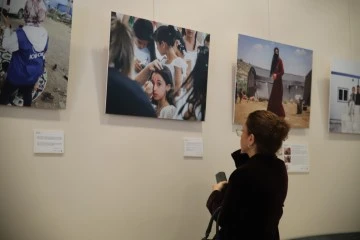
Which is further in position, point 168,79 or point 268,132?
point 168,79

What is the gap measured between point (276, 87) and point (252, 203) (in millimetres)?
1139

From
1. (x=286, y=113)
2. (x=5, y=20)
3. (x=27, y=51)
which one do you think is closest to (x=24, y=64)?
(x=27, y=51)

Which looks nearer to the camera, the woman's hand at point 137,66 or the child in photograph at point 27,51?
the child in photograph at point 27,51

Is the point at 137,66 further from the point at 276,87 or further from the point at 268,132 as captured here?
the point at 276,87

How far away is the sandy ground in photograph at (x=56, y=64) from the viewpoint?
5.72 ft

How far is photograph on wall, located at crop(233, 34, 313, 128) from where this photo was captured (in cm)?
232

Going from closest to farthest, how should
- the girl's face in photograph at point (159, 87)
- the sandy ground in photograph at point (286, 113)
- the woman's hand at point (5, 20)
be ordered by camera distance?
the woman's hand at point (5, 20)
the girl's face in photograph at point (159, 87)
the sandy ground in photograph at point (286, 113)

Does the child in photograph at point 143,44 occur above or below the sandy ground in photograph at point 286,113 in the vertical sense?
above

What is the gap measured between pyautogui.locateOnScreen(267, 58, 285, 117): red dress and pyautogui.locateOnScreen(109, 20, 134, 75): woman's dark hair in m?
1.05

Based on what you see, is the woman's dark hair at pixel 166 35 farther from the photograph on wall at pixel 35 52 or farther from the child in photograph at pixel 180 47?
Result: the photograph on wall at pixel 35 52

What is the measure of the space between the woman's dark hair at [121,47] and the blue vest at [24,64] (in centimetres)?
37

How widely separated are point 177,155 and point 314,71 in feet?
4.32

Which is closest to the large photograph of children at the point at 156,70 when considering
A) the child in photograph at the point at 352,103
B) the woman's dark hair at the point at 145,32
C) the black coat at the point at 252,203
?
the woman's dark hair at the point at 145,32

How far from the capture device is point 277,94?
96.3 inches
